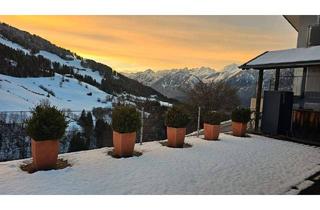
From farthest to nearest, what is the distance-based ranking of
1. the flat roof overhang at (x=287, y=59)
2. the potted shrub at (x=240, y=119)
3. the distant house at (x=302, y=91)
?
the potted shrub at (x=240, y=119) < the distant house at (x=302, y=91) < the flat roof overhang at (x=287, y=59)

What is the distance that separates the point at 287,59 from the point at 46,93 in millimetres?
8557

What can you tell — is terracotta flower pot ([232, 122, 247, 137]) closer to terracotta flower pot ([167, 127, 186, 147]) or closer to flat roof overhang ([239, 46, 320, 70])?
flat roof overhang ([239, 46, 320, 70])

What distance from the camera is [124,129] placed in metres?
6.08

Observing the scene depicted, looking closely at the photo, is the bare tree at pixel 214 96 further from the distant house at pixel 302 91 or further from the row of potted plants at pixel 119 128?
the row of potted plants at pixel 119 128

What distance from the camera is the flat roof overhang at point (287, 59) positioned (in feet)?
29.0

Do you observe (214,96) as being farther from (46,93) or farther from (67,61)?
(46,93)

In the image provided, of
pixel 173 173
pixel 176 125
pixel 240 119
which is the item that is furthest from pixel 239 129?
pixel 173 173

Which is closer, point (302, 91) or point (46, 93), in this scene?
point (302, 91)

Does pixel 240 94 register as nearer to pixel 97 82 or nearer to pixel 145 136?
pixel 97 82

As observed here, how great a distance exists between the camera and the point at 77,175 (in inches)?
189

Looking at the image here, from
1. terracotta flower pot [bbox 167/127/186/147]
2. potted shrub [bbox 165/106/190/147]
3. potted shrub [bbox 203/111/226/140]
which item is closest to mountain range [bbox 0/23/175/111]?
potted shrub [bbox 203/111/226/140]

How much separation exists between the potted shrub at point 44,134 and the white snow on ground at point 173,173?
0.25 m

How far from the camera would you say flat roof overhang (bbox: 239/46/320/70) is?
8825mm

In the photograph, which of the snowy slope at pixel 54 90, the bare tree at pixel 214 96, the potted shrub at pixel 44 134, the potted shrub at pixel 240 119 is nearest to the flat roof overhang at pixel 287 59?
the potted shrub at pixel 240 119
